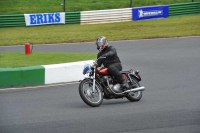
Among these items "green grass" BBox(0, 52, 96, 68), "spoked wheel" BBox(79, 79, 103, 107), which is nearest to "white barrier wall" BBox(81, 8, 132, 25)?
"green grass" BBox(0, 52, 96, 68)

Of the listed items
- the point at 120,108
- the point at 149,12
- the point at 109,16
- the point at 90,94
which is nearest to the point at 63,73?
the point at 90,94

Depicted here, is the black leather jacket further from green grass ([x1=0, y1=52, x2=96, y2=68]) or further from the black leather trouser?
green grass ([x1=0, y1=52, x2=96, y2=68])

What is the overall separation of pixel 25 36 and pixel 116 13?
23.2ft

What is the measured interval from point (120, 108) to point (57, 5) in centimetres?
2648

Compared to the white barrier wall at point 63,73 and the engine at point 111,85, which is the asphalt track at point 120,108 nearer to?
the engine at point 111,85

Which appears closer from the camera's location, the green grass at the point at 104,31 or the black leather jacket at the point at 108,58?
the black leather jacket at the point at 108,58

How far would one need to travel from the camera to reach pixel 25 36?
27734 mm

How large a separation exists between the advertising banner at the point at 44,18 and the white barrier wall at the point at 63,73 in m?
16.7

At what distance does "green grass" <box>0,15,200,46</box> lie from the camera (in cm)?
2617

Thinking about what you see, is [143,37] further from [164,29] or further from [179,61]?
[179,61]

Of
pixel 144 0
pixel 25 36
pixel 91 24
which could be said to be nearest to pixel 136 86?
pixel 25 36

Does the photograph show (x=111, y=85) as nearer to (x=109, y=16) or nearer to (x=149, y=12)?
(x=109, y=16)

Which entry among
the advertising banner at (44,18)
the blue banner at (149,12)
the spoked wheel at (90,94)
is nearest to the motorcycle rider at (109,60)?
the spoked wheel at (90,94)

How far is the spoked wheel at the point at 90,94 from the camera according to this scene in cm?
1066
